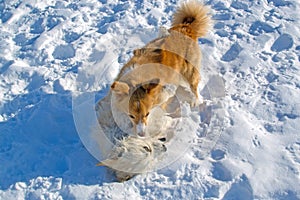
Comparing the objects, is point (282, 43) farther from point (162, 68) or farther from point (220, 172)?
point (220, 172)

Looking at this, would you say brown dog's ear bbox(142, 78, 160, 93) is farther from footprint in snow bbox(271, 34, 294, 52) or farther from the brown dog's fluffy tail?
footprint in snow bbox(271, 34, 294, 52)

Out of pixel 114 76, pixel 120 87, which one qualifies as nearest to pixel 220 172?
pixel 120 87

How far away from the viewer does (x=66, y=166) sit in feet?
13.3

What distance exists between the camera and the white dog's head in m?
3.85

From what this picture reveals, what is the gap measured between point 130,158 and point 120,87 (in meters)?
0.67

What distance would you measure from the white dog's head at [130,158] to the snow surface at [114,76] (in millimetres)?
81

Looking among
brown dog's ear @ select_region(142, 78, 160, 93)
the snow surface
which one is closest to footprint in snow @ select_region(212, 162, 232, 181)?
the snow surface

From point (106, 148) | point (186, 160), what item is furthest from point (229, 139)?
point (106, 148)

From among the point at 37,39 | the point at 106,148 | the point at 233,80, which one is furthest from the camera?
the point at 37,39

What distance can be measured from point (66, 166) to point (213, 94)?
1.83m

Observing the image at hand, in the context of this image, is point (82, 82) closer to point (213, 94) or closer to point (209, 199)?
point (213, 94)

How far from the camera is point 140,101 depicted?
4.01 meters

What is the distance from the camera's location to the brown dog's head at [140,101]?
13.2 feet

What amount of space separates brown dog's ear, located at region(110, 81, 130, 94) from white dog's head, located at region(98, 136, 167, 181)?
18.6 inches
